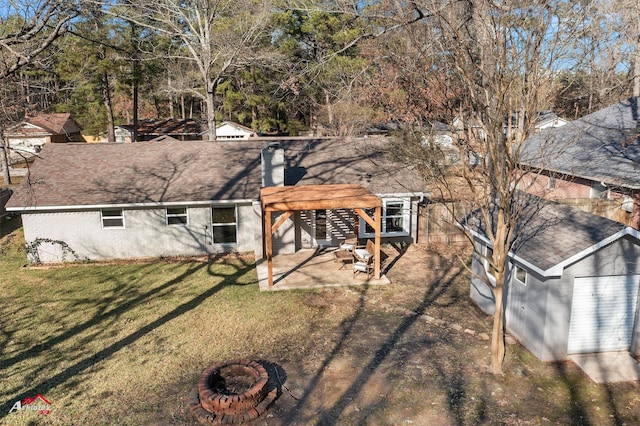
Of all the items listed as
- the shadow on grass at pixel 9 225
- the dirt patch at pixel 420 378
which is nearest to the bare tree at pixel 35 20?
the dirt patch at pixel 420 378

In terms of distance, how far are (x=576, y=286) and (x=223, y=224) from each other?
38.6 feet

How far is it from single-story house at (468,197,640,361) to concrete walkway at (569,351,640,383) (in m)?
0.14

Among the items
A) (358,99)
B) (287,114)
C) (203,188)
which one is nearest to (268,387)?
(203,188)

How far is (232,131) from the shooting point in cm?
4131

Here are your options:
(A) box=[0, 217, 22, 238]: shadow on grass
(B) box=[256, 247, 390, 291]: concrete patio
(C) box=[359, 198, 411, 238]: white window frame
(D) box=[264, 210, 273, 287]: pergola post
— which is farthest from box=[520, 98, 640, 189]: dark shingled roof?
(A) box=[0, 217, 22, 238]: shadow on grass

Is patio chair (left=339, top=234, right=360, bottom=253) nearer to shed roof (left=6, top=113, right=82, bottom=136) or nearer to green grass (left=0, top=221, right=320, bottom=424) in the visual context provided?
green grass (left=0, top=221, right=320, bottom=424)

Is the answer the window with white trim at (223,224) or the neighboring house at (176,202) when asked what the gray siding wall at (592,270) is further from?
the window with white trim at (223,224)

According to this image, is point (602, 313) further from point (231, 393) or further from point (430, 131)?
point (231, 393)

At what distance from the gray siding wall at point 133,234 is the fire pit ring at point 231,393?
7858mm

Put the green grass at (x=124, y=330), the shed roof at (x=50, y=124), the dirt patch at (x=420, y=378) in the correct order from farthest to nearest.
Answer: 1. the shed roof at (x=50, y=124)
2. the green grass at (x=124, y=330)
3. the dirt patch at (x=420, y=378)

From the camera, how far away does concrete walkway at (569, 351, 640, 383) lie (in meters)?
8.53

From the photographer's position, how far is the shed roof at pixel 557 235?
27.5 ft

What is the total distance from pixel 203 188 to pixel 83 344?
7592mm

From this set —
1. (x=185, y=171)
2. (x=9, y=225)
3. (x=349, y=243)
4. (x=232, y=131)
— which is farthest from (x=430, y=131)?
(x=232, y=131)
